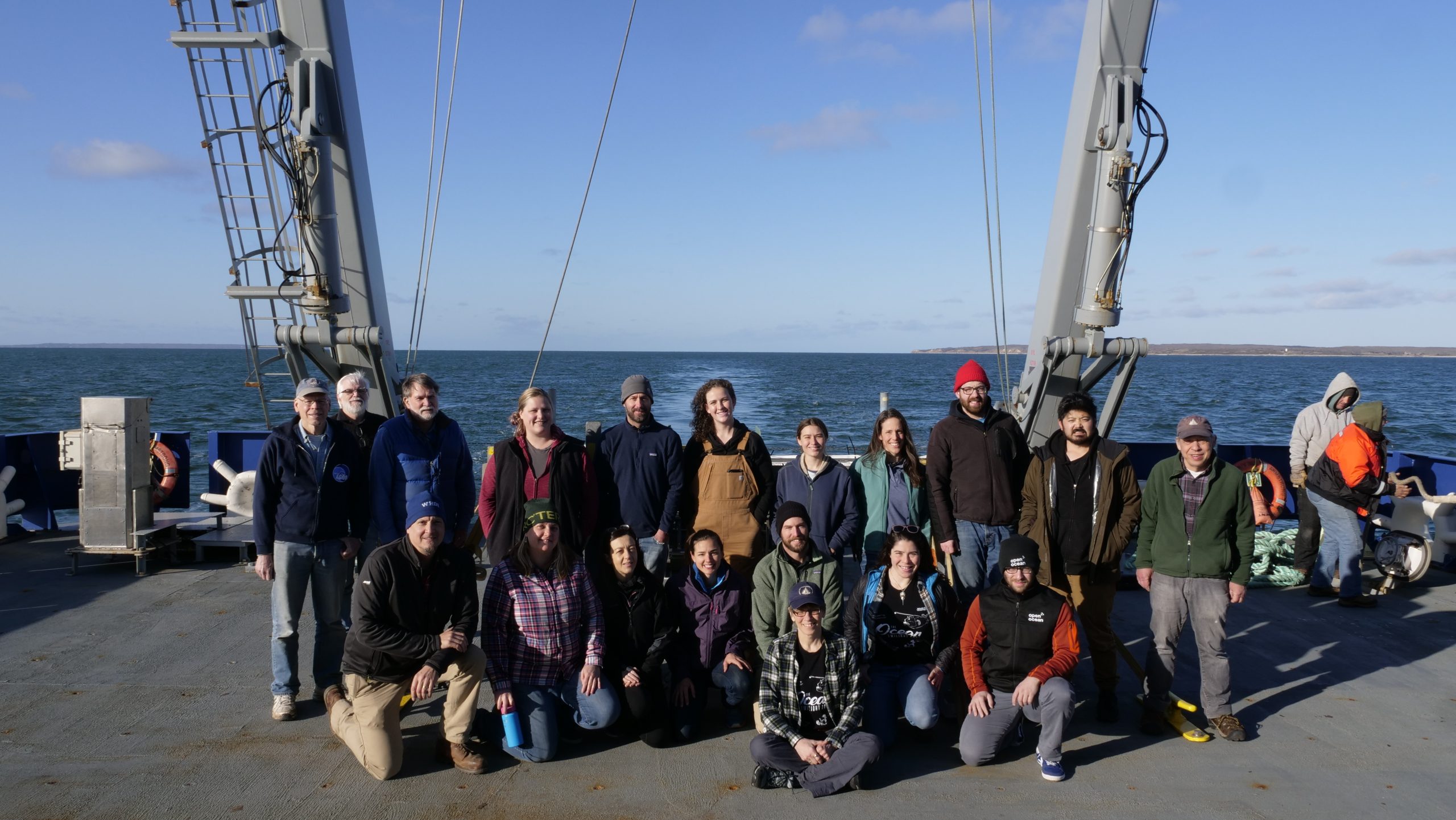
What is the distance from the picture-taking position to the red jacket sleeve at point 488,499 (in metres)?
5.00

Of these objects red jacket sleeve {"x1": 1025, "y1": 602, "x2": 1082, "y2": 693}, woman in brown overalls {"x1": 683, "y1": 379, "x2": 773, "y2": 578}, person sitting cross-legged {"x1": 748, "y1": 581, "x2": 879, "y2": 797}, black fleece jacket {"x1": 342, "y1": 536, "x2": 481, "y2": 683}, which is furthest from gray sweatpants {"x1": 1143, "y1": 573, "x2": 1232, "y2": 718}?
black fleece jacket {"x1": 342, "y1": 536, "x2": 481, "y2": 683}

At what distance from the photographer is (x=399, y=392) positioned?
258 inches

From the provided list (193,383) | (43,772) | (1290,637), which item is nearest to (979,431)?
(1290,637)

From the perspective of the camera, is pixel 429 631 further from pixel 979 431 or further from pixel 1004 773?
pixel 979 431

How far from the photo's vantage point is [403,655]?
13.6ft

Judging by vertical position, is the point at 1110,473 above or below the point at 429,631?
above

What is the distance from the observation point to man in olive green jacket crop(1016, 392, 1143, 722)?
4.74m

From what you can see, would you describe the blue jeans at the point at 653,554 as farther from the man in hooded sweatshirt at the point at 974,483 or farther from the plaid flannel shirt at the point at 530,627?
the man in hooded sweatshirt at the point at 974,483

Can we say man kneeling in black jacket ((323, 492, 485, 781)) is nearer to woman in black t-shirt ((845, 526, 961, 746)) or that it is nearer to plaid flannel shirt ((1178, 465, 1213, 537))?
woman in black t-shirt ((845, 526, 961, 746))

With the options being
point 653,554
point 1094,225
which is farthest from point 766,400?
point 653,554

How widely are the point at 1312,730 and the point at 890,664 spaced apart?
210 cm

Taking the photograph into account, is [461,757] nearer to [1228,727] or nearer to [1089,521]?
[1089,521]

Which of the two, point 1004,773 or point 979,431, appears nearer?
point 1004,773

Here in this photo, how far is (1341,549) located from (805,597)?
494 centimetres
